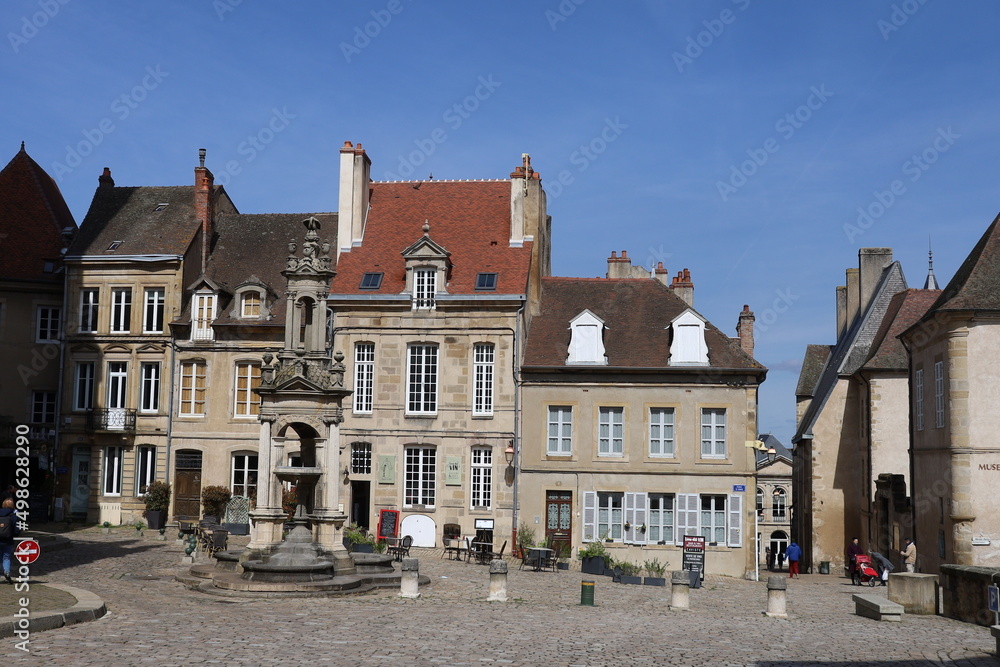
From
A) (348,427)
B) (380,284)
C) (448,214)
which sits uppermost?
(448,214)

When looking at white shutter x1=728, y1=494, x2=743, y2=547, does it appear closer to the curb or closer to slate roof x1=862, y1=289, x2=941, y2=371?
slate roof x1=862, y1=289, x2=941, y2=371

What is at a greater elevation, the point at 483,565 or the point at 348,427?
the point at 348,427

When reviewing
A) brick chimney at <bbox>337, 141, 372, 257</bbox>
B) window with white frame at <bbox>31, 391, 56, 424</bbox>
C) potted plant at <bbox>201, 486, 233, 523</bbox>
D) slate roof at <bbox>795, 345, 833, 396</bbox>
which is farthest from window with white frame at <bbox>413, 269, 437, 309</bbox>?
slate roof at <bbox>795, 345, 833, 396</bbox>

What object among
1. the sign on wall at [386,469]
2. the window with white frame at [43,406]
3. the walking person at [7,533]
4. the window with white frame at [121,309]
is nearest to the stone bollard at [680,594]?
the walking person at [7,533]

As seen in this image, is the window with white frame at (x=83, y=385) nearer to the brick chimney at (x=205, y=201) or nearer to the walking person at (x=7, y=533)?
the brick chimney at (x=205, y=201)

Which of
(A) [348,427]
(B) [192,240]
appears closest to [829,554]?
(A) [348,427]

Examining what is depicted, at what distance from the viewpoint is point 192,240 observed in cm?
3375

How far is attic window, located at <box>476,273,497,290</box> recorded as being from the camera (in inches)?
1224

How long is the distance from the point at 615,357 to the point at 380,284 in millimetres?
7326

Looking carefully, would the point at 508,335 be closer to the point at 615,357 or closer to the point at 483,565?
the point at 615,357

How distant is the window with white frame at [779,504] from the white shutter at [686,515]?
37.5 m

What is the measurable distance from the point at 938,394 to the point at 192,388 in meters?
21.5

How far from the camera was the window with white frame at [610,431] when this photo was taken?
3011cm

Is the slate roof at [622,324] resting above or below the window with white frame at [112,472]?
above
